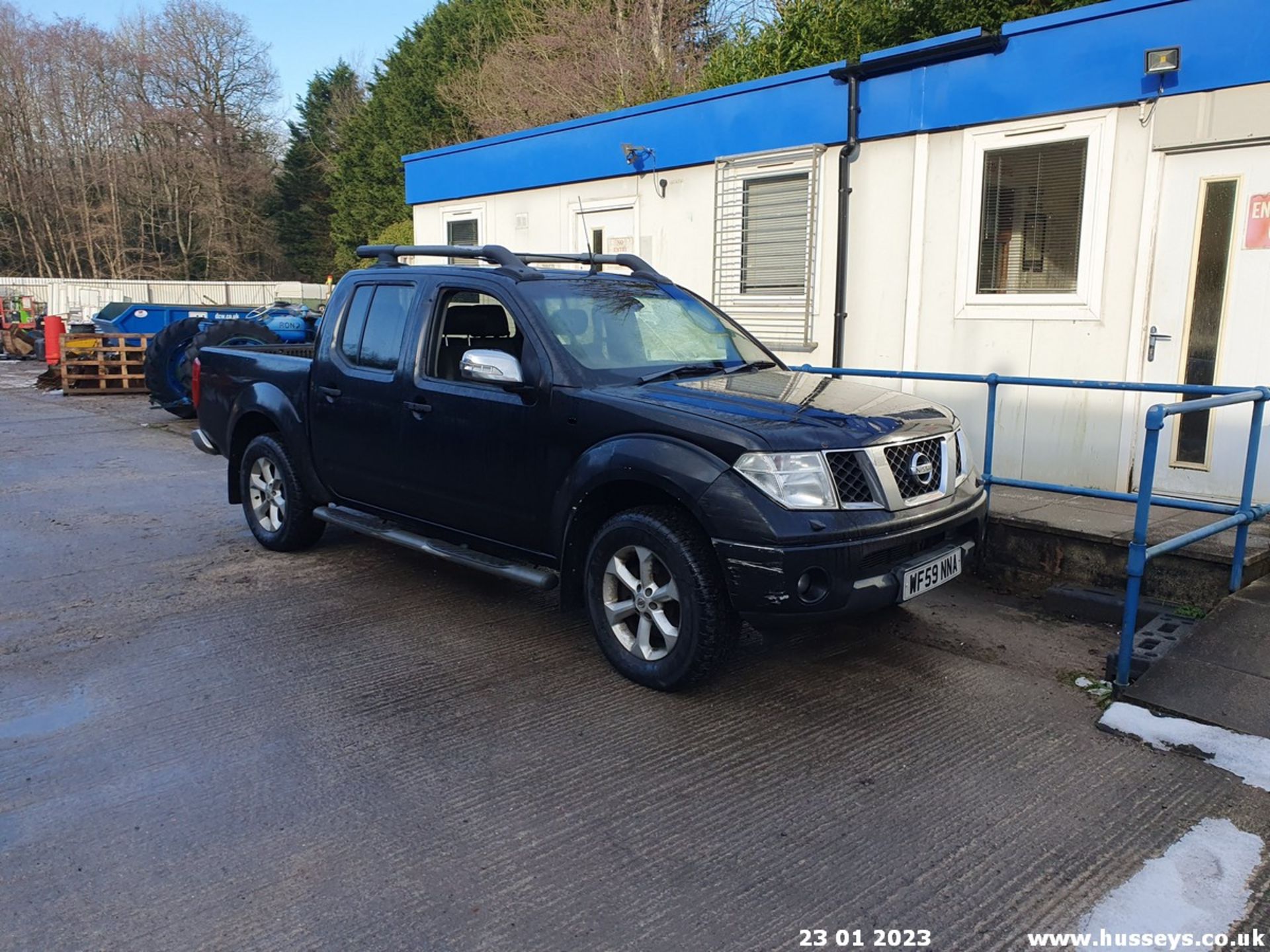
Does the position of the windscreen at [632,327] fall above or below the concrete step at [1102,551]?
above

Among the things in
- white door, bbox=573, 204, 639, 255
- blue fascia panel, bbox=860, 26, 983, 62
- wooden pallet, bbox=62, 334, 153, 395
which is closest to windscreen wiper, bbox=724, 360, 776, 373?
blue fascia panel, bbox=860, 26, 983, 62

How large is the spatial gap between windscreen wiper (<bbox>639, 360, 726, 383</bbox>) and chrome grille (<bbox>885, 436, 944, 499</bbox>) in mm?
1181

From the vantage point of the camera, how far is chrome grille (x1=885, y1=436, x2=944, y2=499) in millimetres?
4133

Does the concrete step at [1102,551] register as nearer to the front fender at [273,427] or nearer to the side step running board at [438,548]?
the side step running board at [438,548]

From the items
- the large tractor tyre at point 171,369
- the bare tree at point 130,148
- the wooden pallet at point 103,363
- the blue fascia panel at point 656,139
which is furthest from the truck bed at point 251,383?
the bare tree at point 130,148

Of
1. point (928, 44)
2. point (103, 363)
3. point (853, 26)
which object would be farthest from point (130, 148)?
point (928, 44)

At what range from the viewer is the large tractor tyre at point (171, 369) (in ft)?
44.1

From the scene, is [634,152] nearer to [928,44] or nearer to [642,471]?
[928,44]

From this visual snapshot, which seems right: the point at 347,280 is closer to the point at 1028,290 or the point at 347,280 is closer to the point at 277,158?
the point at 1028,290

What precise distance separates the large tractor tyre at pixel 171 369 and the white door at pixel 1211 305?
11979mm

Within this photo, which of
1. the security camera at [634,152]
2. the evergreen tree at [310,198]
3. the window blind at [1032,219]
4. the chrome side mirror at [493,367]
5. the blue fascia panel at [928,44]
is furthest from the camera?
the evergreen tree at [310,198]

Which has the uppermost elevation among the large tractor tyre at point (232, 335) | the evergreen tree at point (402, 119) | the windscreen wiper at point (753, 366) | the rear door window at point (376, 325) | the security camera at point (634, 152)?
the evergreen tree at point (402, 119)

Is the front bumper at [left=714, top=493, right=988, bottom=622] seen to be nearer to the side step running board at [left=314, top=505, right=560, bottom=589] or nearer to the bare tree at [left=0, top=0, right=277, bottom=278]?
the side step running board at [left=314, top=505, right=560, bottom=589]

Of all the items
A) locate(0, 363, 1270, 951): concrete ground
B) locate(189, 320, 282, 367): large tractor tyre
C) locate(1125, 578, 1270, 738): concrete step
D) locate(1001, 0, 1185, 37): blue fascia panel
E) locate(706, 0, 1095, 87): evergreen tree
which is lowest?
locate(0, 363, 1270, 951): concrete ground
